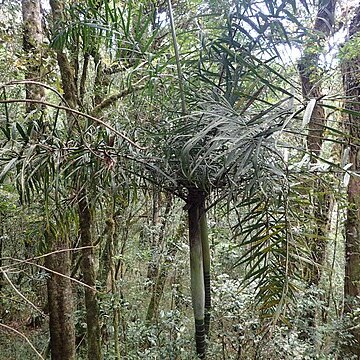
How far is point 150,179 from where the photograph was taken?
1482 millimetres

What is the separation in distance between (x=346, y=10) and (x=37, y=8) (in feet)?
7.74

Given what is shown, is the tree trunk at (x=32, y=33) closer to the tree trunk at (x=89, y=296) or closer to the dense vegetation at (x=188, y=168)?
the dense vegetation at (x=188, y=168)

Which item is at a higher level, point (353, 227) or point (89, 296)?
point (353, 227)

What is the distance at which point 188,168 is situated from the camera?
1.22m

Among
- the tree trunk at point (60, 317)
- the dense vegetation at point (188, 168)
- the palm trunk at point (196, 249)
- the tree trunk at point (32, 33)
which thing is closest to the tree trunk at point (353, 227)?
the dense vegetation at point (188, 168)

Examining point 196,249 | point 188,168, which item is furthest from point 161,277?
point 188,168

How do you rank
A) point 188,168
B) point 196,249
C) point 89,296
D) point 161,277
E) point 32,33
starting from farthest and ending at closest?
1. point 161,277
2. point 32,33
3. point 89,296
4. point 196,249
5. point 188,168

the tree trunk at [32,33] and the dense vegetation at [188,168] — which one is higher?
the tree trunk at [32,33]

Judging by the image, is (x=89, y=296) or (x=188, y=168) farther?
(x=89, y=296)

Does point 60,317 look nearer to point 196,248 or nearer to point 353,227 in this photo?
point 196,248

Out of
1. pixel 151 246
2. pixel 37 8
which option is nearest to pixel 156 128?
pixel 37 8

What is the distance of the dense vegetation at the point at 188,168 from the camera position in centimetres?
125

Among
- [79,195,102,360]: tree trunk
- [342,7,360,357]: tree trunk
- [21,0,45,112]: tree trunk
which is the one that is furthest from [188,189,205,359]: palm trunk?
[342,7,360,357]: tree trunk

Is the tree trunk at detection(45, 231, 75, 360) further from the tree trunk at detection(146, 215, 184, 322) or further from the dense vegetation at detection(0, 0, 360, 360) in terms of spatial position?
the tree trunk at detection(146, 215, 184, 322)
